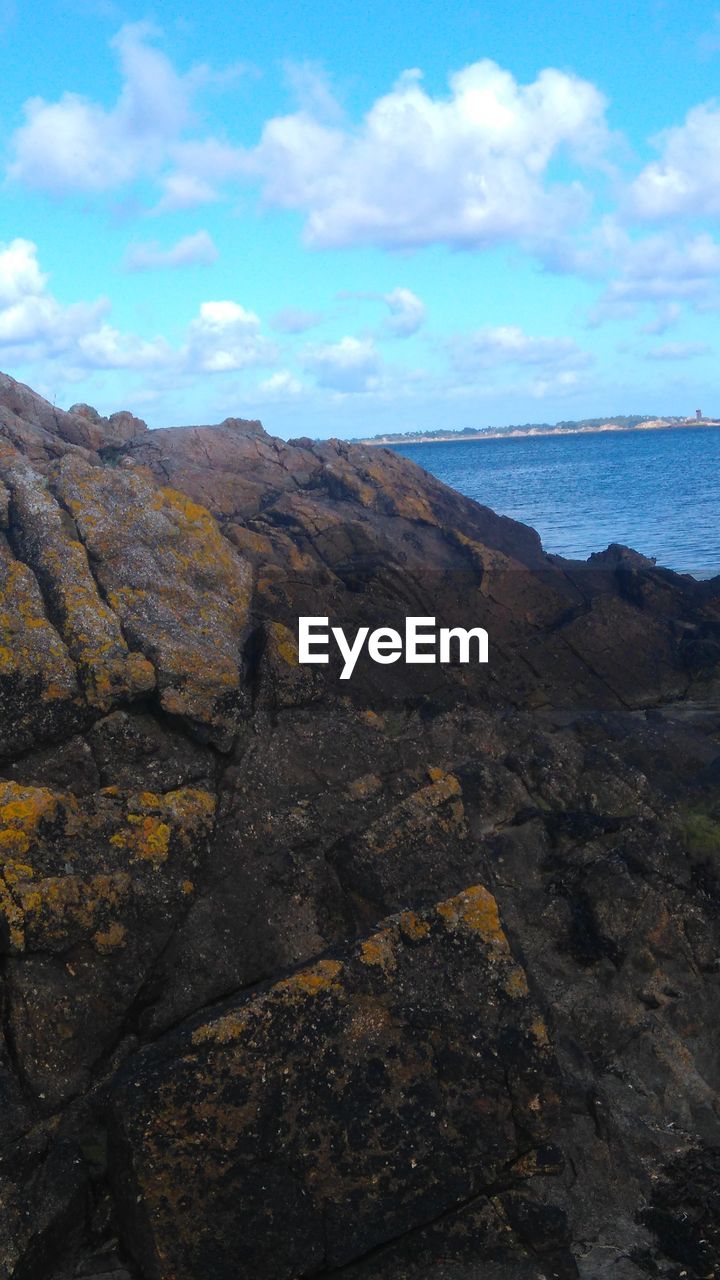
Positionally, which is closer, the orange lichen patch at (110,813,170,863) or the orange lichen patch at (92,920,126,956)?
the orange lichen patch at (92,920,126,956)

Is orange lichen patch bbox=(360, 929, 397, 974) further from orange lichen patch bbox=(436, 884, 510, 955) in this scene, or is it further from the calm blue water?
the calm blue water

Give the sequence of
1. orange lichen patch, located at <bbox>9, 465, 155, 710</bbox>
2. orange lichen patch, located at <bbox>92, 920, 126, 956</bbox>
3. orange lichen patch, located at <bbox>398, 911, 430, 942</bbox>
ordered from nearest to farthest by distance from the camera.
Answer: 1. orange lichen patch, located at <bbox>398, 911, 430, 942</bbox>
2. orange lichen patch, located at <bbox>92, 920, 126, 956</bbox>
3. orange lichen patch, located at <bbox>9, 465, 155, 710</bbox>

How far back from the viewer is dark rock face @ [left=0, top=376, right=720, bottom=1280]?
24.0 feet

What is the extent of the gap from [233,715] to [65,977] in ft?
12.7

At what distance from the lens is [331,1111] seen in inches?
292

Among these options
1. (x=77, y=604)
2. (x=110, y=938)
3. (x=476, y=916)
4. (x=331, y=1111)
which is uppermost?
(x=77, y=604)

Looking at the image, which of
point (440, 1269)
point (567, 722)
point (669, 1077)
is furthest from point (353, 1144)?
point (567, 722)

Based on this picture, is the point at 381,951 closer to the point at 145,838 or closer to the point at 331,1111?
the point at 331,1111

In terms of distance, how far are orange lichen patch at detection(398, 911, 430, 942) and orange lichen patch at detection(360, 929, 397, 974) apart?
5.1 inches

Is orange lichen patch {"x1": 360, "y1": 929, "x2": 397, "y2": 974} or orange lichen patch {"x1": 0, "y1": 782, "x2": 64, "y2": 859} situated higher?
orange lichen patch {"x1": 0, "y1": 782, "x2": 64, "y2": 859}

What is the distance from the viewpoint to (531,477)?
404 feet

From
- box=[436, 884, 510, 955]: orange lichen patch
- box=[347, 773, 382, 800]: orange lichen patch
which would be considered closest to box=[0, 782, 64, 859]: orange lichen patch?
box=[347, 773, 382, 800]: orange lichen patch

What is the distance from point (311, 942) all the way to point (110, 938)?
80.3 inches

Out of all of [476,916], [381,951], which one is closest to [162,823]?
[381,951]
